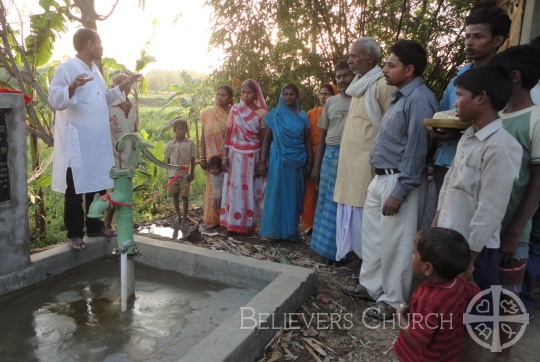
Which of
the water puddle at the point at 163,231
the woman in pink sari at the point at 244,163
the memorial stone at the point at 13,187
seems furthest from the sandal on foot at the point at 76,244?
the woman in pink sari at the point at 244,163

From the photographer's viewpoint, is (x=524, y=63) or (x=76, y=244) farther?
(x=76, y=244)

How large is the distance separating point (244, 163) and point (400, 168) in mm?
2435

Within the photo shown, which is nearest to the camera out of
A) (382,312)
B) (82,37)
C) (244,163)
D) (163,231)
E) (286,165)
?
(382,312)

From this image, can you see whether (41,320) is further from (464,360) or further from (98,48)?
(464,360)

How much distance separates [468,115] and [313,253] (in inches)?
108

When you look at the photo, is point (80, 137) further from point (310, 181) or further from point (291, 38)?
point (291, 38)

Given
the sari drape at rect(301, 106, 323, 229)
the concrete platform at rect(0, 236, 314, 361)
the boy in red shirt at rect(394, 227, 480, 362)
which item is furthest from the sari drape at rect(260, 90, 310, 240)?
the boy in red shirt at rect(394, 227, 480, 362)

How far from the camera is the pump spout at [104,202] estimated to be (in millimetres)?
2857

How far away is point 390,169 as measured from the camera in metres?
3.11

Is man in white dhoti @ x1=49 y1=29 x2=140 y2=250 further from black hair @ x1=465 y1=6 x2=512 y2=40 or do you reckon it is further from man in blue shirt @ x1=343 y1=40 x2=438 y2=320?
black hair @ x1=465 y1=6 x2=512 y2=40

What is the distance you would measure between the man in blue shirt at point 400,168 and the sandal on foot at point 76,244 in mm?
2360

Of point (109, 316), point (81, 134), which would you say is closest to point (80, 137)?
point (81, 134)

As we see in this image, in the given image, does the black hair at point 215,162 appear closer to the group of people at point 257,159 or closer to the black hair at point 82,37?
the group of people at point 257,159

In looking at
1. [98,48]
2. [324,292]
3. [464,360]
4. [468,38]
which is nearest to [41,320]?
[324,292]
